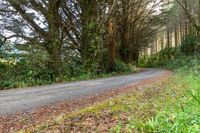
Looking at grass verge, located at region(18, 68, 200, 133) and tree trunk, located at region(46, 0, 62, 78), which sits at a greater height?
tree trunk, located at region(46, 0, 62, 78)

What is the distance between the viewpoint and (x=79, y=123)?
4891 mm

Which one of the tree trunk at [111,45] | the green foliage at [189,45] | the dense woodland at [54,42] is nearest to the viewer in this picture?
the dense woodland at [54,42]

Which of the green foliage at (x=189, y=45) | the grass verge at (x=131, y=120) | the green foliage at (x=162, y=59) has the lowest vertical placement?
the grass verge at (x=131, y=120)

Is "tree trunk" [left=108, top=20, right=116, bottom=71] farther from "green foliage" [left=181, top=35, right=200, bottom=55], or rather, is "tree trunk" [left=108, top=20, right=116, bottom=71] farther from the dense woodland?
"green foliage" [left=181, top=35, right=200, bottom=55]

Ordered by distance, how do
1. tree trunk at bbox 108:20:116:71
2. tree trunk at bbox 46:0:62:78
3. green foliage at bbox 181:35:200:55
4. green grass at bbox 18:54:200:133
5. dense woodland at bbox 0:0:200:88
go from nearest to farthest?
green grass at bbox 18:54:200:133
dense woodland at bbox 0:0:200:88
tree trunk at bbox 46:0:62:78
tree trunk at bbox 108:20:116:71
green foliage at bbox 181:35:200:55

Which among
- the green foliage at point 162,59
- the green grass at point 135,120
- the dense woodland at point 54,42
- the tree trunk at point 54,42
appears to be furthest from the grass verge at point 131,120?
the green foliage at point 162,59

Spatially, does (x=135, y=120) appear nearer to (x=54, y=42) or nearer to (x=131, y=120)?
(x=131, y=120)

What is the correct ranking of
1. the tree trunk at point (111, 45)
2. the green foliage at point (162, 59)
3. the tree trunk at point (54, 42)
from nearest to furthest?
the tree trunk at point (54, 42) < the tree trunk at point (111, 45) < the green foliage at point (162, 59)

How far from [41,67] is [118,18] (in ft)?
72.9

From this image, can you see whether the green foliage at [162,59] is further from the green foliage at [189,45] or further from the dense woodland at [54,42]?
the dense woodland at [54,42]

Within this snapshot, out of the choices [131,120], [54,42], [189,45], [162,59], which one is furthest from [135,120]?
[162,59]

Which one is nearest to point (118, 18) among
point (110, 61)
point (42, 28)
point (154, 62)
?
point (110, 61)

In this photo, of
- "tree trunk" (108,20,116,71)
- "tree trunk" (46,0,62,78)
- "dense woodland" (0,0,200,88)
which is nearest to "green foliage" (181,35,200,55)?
"dense woodland" (0,0,200,88)

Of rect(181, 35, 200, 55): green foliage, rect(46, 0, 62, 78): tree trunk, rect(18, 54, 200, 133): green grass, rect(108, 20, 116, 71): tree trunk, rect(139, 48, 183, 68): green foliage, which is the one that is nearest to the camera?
rect(18, 54, 200, 133): green grass
